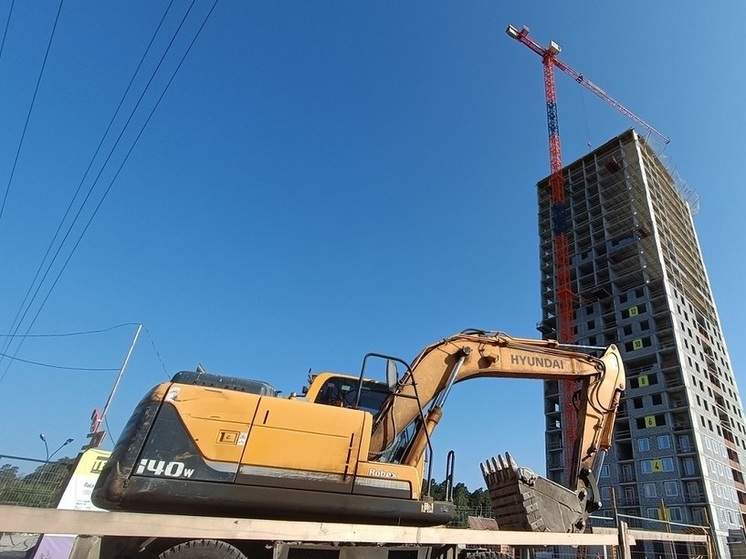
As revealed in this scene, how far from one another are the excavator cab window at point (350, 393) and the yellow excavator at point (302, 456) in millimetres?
17

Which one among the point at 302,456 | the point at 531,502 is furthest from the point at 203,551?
the point at 531,502

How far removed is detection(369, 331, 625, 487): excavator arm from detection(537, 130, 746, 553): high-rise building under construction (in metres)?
41.4

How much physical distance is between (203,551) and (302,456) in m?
1.43

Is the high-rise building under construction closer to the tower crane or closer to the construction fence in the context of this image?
the tower crane

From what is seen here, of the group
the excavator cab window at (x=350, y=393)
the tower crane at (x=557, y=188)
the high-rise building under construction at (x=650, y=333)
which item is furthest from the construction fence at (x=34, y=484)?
the tower crane at (x=557, y=188)

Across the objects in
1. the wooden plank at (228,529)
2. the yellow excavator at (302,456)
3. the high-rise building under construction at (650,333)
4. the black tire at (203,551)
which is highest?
the high-rise building under construction at (650,333)

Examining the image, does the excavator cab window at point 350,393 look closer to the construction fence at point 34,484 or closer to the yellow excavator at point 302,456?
the yellow excavator at point 302,456

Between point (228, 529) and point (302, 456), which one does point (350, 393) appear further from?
point (228, 529)

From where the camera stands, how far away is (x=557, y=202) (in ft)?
295

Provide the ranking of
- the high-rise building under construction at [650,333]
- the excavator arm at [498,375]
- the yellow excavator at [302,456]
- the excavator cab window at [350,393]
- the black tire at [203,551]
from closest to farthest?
the black tire at [203,551], the yellow excavator at [302,456], the excavator arm at [498,375], the excavator cab window at [350,393], the high-rise building under construction at [650,333]

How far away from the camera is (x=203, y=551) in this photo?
5.09 meters

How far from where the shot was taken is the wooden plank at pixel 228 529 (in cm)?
398

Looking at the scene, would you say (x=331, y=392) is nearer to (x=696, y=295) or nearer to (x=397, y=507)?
(x=397, y=507)

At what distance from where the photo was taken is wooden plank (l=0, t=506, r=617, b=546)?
3.98m
